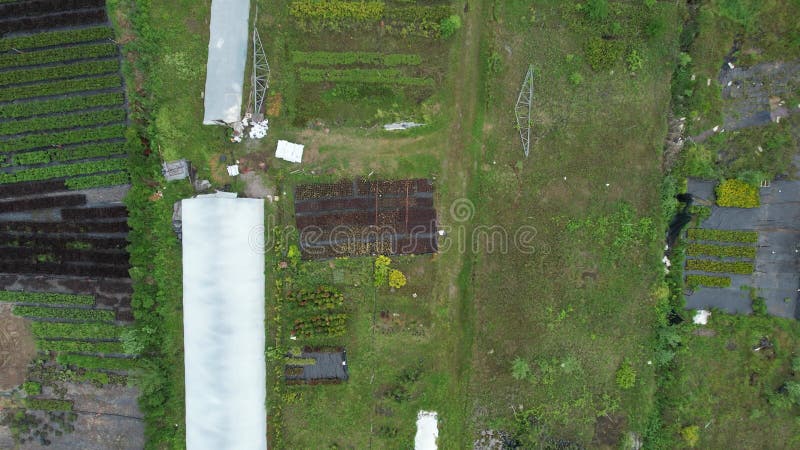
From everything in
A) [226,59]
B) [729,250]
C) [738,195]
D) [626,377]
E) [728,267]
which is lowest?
[626,377]

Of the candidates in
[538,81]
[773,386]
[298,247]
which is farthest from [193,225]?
[773,386]

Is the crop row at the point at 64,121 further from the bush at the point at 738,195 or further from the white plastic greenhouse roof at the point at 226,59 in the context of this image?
the bush at the point at 738,195

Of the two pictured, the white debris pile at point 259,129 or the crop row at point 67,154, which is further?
the crop row at point 67,154

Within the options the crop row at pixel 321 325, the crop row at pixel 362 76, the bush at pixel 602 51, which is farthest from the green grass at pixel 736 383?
the crop row at pixel 362 76

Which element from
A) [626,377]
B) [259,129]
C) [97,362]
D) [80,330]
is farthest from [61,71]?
[626,377]

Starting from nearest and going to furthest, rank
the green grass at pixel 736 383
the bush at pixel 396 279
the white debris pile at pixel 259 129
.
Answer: the bush at pixel 396 279 → the white debris pile at pixel 259 129 → the green grass at pixel 736 383

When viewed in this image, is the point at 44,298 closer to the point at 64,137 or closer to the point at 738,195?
the point at 64,137
